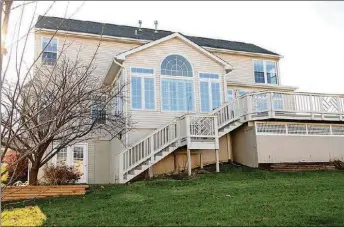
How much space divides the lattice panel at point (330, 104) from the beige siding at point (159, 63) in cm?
441

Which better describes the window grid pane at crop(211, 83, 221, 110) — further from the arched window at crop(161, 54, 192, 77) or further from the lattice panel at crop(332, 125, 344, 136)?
the lattice panel at crop(332, 125, 344, 136)

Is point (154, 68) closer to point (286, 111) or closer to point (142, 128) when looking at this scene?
point (142, 128)

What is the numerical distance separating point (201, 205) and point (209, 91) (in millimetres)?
8709

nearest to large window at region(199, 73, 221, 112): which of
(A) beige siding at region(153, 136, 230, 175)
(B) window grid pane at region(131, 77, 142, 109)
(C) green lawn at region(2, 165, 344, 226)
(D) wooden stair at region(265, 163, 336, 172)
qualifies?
(A) beige siding at region(153, 136, 230, 175)

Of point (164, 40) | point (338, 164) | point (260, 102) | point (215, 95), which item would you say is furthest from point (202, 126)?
point (338, 164)

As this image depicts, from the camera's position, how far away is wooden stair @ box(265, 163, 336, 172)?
1511cm

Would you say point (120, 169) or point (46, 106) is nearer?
point (46, 106)

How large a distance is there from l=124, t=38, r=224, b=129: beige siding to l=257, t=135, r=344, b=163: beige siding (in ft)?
9.99

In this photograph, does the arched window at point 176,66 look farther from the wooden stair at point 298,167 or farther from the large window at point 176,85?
the wooden stair at point 298,167

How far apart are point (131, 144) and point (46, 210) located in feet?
20.4

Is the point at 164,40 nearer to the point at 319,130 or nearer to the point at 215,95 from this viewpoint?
the point at 215,95

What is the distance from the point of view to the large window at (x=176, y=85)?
629 inches

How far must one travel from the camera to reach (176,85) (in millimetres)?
16203

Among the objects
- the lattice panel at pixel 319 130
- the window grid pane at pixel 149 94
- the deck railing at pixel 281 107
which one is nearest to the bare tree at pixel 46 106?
the window grid pane at pixel 149 94
